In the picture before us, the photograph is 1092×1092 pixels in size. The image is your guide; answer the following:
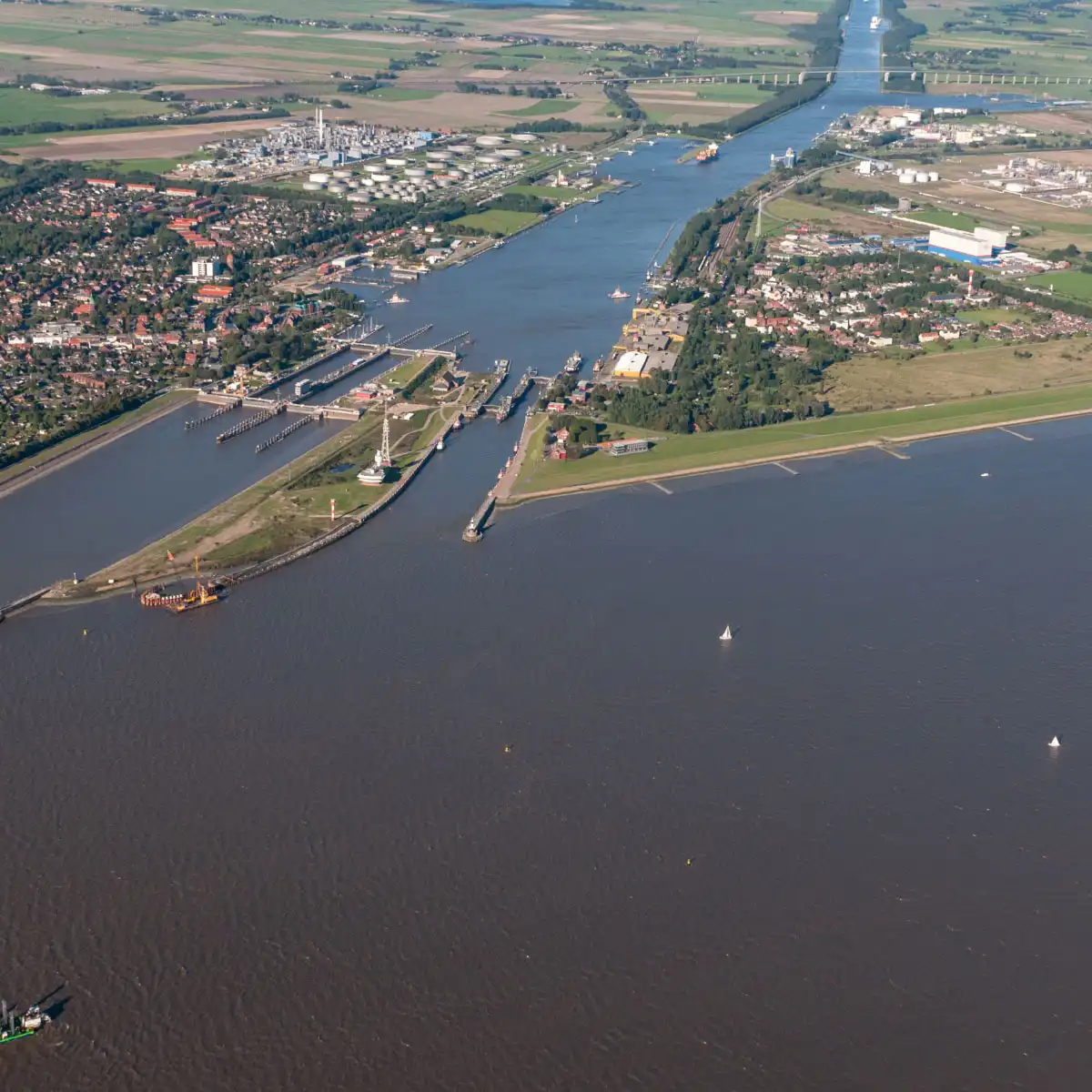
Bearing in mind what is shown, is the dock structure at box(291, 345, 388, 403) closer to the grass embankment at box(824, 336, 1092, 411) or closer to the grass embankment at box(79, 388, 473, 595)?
the grass embankment at box(79, 388, 473, 595)

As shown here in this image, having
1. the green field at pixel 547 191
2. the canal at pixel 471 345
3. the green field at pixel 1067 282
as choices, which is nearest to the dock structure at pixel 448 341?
the canal at pixel 471 345

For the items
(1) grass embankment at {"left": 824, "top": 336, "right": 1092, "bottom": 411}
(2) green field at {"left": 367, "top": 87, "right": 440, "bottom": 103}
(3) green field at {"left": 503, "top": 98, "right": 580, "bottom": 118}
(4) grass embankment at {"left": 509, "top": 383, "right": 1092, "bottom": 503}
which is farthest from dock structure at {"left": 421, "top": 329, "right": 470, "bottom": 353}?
(2) green field at {"left": 367, "top": 87, "right": 440, "bottom": 103}

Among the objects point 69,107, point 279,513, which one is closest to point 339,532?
point 279,513

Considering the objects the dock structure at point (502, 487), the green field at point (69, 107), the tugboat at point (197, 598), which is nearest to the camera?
the tugboat at point (197, 598)

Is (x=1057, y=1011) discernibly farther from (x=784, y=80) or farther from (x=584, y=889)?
(x=784, y=80)

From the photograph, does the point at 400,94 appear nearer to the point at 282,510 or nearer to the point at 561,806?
the point at 282,510

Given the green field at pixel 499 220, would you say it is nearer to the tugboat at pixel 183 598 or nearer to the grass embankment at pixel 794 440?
the grass embankment at pixel 794 440

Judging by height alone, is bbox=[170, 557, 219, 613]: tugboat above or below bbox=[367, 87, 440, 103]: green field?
below
